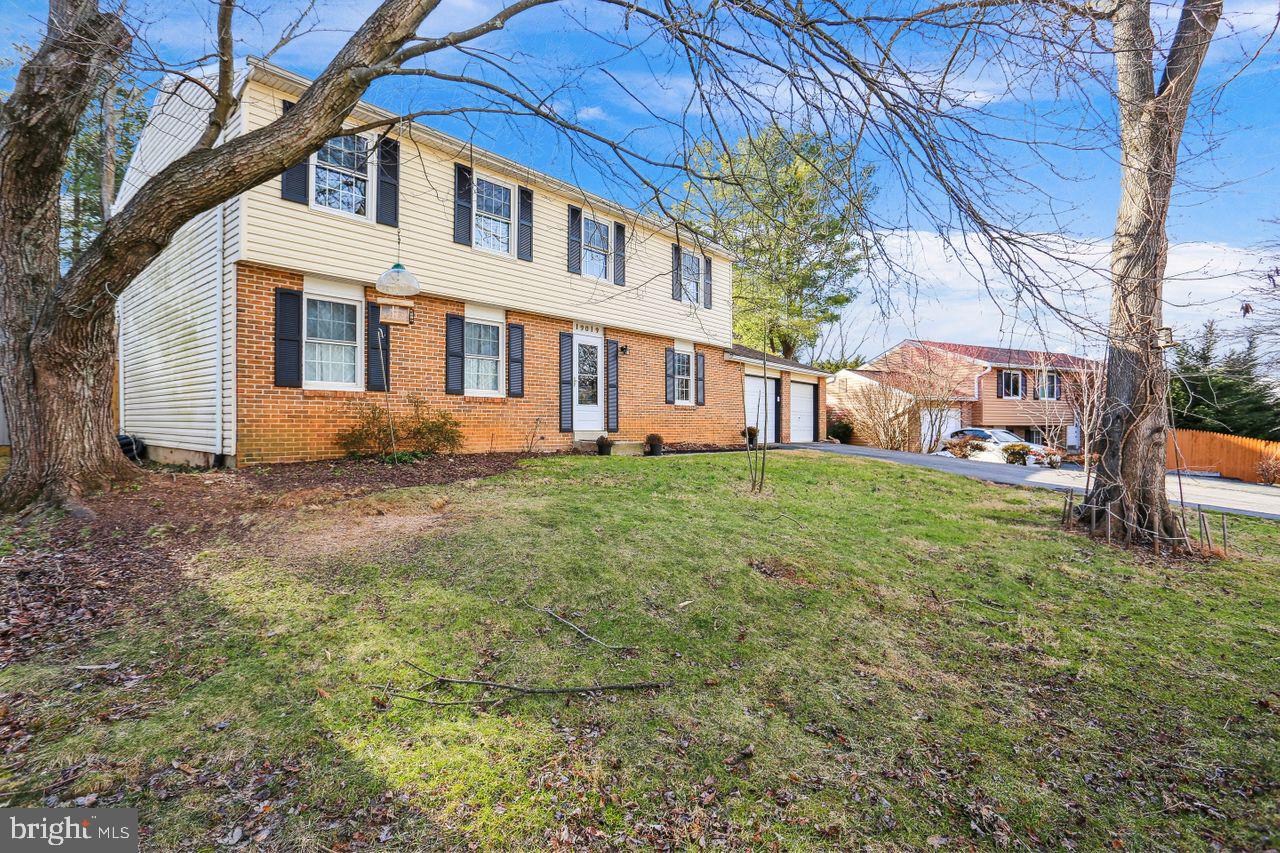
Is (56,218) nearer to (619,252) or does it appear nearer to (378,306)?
(378,306)

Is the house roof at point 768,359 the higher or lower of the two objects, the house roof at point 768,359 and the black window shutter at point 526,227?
the lower

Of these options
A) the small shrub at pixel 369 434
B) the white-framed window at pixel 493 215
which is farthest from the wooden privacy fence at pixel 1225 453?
the small shrub at pixel 369 434

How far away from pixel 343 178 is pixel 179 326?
12.3 feet

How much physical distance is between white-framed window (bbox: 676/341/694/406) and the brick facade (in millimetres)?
319

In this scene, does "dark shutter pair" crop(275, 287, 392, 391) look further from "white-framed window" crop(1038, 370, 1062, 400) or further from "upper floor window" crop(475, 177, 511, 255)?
"white-framed window" crop(1038, 370, 1062, 400)

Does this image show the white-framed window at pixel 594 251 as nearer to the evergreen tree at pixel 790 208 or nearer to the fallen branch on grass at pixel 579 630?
the evergreen tree at pixel 790 208

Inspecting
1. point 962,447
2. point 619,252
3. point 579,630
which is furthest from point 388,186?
point 962,447

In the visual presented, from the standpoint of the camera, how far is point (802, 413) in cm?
1995

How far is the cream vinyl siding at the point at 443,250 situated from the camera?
793 cm

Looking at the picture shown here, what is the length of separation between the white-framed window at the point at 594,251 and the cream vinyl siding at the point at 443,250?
242 mm

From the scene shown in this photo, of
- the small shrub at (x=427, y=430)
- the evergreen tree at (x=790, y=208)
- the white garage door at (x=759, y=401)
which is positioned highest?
the evergreen tree at (x=790, y=208)

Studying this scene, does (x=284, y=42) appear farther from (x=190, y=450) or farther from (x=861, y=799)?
(x=861, y=799)

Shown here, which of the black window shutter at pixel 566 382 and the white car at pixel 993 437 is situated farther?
the white car at pixel 993 437

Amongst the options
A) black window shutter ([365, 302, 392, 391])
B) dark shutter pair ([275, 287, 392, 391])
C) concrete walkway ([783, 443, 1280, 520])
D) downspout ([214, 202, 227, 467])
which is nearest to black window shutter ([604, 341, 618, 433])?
black window shutter ([365, 302, 392, 391])
